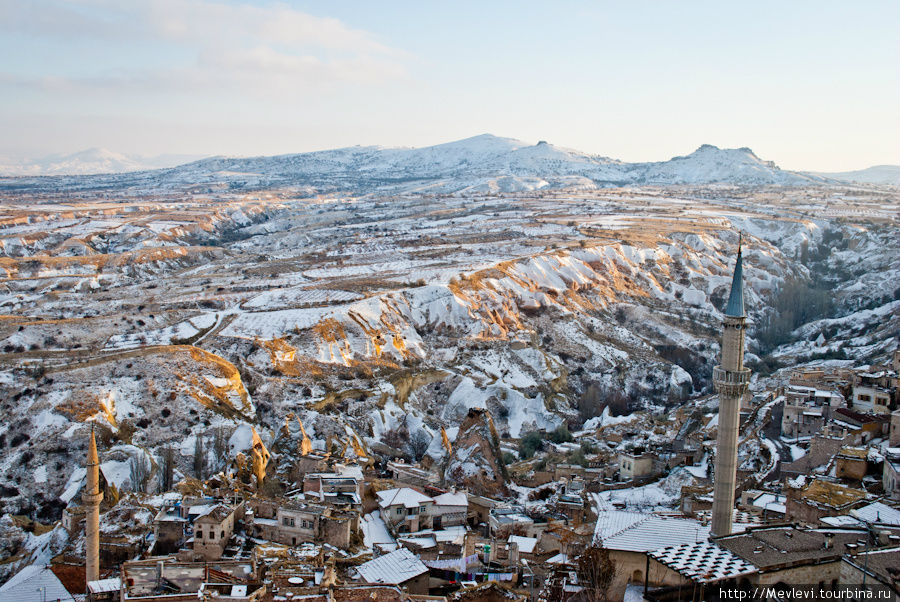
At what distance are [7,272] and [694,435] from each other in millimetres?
66834

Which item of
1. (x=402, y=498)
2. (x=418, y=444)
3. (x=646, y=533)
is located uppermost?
(x=646, y=533)

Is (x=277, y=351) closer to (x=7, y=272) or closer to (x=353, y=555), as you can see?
(x=353, y=555)

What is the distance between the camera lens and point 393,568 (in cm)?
2033

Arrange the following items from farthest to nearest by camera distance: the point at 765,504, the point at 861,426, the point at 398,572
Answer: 1. the point at 861,426
2. the point at 765,504
3. the point at 398,572

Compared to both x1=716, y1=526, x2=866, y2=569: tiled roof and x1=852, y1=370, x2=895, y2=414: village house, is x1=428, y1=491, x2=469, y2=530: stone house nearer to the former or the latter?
x1=716, y1=526, x2=866, y2=569: tiled roof

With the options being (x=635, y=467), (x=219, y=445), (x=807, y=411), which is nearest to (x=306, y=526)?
(x=635, y=467)

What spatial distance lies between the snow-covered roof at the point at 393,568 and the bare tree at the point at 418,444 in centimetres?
1888

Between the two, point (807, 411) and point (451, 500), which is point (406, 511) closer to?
point (451, 500)

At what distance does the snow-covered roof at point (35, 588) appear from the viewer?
811 inches

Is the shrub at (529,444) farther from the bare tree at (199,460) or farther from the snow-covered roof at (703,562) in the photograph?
the snow-covered roof at (703,562)

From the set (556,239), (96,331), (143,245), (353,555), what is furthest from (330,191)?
(353,555)

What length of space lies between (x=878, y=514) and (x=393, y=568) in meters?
12.2

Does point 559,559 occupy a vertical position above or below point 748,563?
below

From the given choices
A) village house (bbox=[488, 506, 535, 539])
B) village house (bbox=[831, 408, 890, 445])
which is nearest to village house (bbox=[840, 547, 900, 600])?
village house (bbox=[488, 506, 535, 539])
